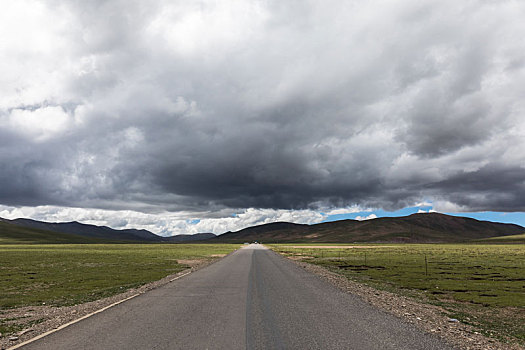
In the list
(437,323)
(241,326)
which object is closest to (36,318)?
(241,326)

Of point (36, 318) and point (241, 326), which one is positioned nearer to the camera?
point (241, 326)

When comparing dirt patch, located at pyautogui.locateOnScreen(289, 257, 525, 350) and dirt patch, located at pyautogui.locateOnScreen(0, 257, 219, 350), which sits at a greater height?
dirt patch, located at pyautogui.locateOnScreen(289, 257, 525, 350)

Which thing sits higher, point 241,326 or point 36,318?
point 241,326

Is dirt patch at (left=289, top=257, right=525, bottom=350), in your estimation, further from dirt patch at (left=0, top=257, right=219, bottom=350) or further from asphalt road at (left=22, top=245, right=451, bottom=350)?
dirt patch at (left=0, top=257, right=219, bottom=350)

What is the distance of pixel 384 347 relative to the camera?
8250mm

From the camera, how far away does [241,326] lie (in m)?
10.1

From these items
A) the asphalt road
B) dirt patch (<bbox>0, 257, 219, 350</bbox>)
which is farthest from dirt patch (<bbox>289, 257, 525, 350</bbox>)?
dirt patch (<bbox>0, 257, 219, 350</bbox>)

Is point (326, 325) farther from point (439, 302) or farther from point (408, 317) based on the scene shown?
point (439, 302)

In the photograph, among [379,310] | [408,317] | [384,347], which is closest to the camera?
[384,347]

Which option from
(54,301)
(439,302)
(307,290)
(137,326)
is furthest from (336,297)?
(54,301)

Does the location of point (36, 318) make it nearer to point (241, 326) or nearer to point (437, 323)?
point (241, 326)

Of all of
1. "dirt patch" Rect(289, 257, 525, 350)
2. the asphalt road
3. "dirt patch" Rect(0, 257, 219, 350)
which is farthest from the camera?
"dirt patch" Rect(0, 257, 219, 350)

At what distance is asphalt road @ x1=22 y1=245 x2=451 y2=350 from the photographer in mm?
8469

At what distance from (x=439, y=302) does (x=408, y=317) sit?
21.8 ft
